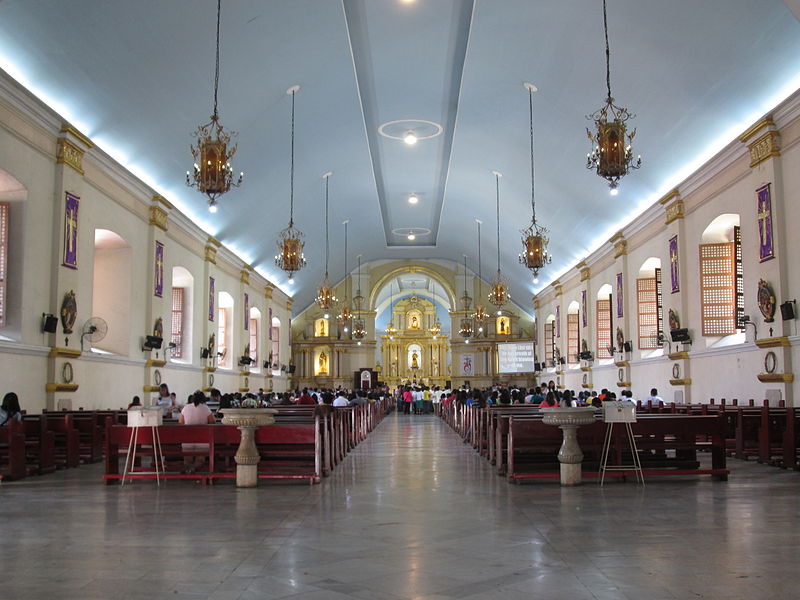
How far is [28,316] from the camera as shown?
11477 millimetres

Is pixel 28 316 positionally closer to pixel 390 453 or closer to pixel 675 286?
pixel 390 453

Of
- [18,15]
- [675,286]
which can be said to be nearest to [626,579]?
[18,15]

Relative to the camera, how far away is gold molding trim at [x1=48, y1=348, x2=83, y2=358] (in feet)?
39.5

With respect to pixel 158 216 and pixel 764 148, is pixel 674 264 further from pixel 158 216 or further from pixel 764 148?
pixel 158 216

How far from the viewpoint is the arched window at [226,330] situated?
23.6 meters

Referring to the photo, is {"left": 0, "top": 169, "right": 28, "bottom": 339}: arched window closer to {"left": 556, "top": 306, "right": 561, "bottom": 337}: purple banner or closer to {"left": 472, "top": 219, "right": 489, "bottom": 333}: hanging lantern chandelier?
{"left": 472, "top": 219, "right": 489, "bottom": 333}: hanging lantern chandelier

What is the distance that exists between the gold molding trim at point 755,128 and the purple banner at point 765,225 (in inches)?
34.9

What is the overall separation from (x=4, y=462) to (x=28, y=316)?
231cm

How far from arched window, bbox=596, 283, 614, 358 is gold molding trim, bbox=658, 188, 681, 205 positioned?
20.1 ft

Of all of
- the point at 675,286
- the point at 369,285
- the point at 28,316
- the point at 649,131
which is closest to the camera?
the point at 28,316

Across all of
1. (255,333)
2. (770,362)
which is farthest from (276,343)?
(770,362)

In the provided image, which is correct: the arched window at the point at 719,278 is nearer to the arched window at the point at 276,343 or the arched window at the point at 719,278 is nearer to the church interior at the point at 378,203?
the church interior at the point at 378,203

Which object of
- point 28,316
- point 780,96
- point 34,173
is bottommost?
point 28,316

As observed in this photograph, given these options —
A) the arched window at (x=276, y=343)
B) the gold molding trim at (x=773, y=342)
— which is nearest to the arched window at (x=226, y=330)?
the arched window at (x=276, y=343)
